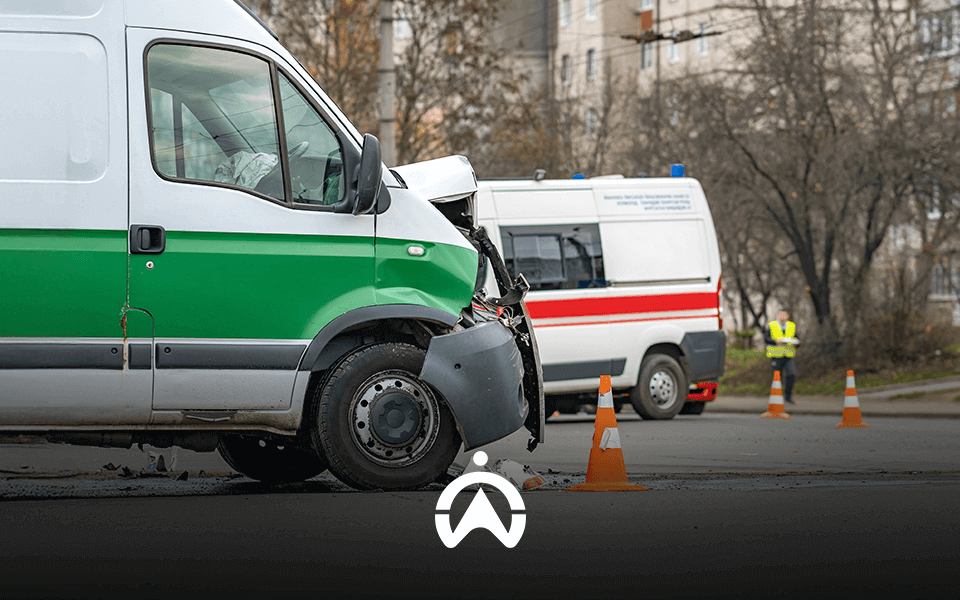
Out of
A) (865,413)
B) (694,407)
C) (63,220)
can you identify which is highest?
(63,220)

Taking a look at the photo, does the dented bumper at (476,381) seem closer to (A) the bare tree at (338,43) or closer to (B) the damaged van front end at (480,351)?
(B) the damaged van front end at (480,351)

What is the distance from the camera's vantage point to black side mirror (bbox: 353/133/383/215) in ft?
25.1

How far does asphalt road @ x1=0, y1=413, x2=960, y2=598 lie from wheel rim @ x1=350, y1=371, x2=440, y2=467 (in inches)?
11.7

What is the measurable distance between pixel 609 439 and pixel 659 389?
29.1 feet

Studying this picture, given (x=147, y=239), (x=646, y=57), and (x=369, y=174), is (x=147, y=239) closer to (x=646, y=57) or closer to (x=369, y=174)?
(x=369, y=174)

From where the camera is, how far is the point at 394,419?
305 inches

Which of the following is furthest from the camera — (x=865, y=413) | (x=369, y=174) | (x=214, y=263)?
(x=865, y=413)

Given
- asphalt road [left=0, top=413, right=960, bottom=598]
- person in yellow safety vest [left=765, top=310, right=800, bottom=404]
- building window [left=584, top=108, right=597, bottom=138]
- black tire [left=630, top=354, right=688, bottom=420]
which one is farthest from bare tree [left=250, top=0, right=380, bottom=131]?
asphalt road [left=0, top=413, right=960, bottom=598]

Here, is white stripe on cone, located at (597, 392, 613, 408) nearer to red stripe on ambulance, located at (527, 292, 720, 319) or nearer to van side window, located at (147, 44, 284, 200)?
van side window, located at (147, 44, 284, 200)

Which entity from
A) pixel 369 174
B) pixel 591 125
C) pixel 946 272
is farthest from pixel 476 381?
pixel 591 125

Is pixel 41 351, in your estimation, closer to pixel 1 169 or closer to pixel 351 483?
pixel 1 169

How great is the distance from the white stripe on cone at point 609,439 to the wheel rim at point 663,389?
8.68m

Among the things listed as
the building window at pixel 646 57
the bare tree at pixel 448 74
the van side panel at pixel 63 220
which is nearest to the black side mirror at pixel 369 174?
the van side panel at pixel 63 220

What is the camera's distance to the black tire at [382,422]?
763 centimetres
